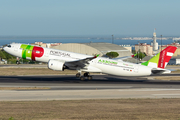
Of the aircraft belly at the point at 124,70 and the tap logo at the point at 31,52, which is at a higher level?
the tap logo at the point at 31,52

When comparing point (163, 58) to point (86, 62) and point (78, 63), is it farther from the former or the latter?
point (78, 63)

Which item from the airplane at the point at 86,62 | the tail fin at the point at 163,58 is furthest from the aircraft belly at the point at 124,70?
the tail fin at the point at 163,58

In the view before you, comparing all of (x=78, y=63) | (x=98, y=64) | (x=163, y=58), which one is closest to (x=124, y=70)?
(x=98, y=64)

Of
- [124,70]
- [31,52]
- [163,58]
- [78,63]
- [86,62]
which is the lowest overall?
[124,70]

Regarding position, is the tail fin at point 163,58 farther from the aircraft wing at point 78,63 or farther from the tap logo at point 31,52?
the tap logo at point 31,52

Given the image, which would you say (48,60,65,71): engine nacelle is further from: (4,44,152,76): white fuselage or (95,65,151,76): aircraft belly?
(95,65,151,76): aircraft belly

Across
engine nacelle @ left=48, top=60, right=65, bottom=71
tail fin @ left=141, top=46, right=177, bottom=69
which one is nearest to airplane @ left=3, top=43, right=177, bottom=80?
tail fin @ left=141, top=46, right=177, bottom=69

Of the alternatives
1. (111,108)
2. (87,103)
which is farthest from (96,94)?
(111,108)

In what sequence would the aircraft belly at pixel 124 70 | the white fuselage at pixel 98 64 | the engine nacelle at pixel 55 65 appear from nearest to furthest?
the engine nacelle at pixel 55 65, the aircraft belly at pixel 124 70, the white fuselage at pixel 98 64

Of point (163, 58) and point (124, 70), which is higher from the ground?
point (163, 58)

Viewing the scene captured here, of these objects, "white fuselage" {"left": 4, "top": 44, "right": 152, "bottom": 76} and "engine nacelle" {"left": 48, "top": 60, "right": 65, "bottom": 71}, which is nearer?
"engine nacelle" {"left": 48, "top": 60, "right": 65, "bottom": 71}

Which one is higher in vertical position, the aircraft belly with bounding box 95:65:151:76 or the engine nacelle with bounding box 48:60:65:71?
the engine nacelle with bounding box 48:60:65:71

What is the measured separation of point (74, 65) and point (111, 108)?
21867mm

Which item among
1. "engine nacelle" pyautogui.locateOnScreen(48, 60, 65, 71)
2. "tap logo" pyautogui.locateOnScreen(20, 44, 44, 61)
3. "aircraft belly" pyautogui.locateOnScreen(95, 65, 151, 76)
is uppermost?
"tap logo" pyautogui.locateOnScreen(20, 44, 44, 61)
